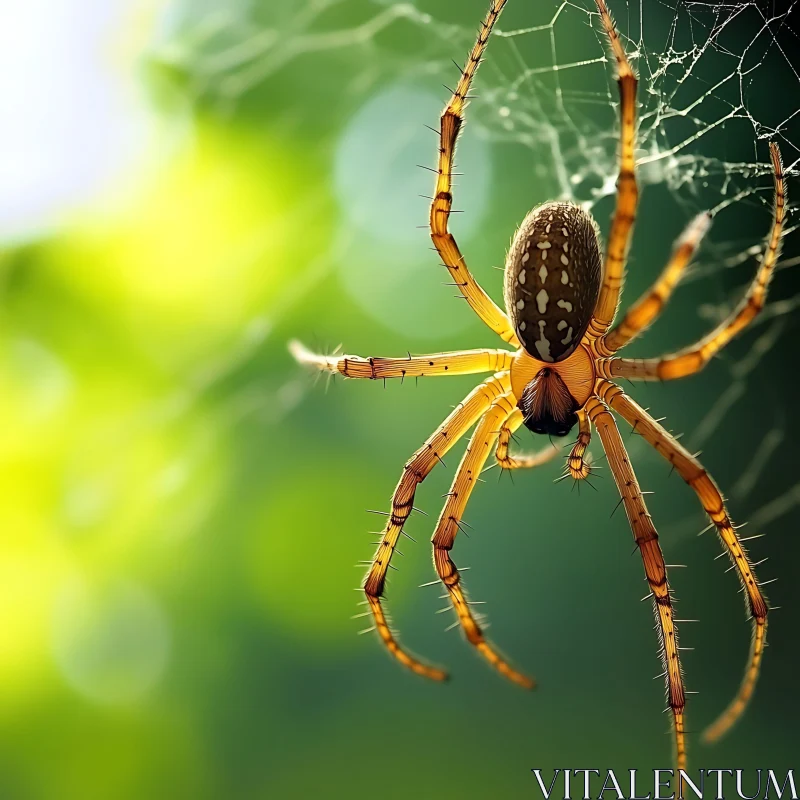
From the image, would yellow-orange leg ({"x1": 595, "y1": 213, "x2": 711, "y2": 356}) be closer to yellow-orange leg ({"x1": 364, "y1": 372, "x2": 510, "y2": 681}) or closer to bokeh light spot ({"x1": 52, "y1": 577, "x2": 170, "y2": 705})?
yellow-orange leg ({"x1": 364, "y1": 372, "x2": 510, "y2": 681})

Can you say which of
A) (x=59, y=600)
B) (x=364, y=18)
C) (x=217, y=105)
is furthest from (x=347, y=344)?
(x=59, y=600)

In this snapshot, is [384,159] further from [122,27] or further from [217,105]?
[122,27]

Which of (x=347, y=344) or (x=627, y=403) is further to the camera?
(x=347, y=344)

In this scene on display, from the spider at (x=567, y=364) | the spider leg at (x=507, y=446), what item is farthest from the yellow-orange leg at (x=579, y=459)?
the spider leg at (x=507, y=446)

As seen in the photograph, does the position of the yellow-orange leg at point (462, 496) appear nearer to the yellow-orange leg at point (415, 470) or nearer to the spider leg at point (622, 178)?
the yellow-orange leg at point (415, 470)

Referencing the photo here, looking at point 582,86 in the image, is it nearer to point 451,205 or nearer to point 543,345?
point 451,205
